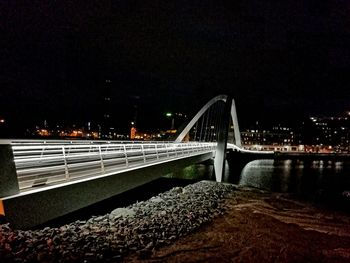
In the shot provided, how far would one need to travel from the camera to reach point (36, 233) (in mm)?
7137

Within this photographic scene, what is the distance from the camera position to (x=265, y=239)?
9.66 meters

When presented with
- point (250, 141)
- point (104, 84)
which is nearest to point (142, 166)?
point (250, 141)

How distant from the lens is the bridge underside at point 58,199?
6417 mm

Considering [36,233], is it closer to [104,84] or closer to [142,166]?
[142,166]

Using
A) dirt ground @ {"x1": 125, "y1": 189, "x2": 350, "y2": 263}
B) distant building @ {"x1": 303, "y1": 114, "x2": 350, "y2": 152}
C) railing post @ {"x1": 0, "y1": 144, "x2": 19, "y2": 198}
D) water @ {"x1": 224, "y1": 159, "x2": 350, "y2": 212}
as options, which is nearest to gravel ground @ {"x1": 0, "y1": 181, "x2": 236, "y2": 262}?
dirt ground @ {"x1": 125, "y1": 189, "x2": 350, "y2": 263}

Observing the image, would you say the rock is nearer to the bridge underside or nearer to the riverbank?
the riverbank

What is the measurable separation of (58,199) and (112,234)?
2121 mm

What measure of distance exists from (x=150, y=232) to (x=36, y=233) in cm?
343

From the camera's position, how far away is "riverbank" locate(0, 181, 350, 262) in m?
6.71

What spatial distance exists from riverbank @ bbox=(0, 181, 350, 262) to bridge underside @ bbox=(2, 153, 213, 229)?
426mm

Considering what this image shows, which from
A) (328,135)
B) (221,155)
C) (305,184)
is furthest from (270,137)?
Result: (221,155)

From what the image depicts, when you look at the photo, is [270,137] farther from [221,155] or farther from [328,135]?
[221,155]

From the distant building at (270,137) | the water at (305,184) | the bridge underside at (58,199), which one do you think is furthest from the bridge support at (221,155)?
the distant building at (270,137)

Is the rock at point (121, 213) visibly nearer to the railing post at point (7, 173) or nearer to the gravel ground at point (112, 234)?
the gravel ground at point (112, 234)
